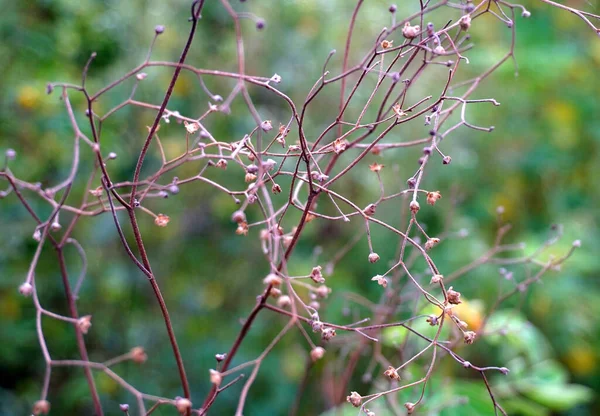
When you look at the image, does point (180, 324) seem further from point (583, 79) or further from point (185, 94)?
point (583, 79)

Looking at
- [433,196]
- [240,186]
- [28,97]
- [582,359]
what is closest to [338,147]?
[433,196]

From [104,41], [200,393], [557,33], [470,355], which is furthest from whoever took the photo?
[557,33]

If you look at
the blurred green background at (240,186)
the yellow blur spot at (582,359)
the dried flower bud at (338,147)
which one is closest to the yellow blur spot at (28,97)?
the blurred green background at (240,186)

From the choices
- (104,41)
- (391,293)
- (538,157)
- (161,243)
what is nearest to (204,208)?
(161,243)

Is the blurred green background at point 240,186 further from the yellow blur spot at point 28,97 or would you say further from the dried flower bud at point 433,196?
the dried flower bud at point 433,196

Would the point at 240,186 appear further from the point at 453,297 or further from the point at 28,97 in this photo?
the point at 453,297
